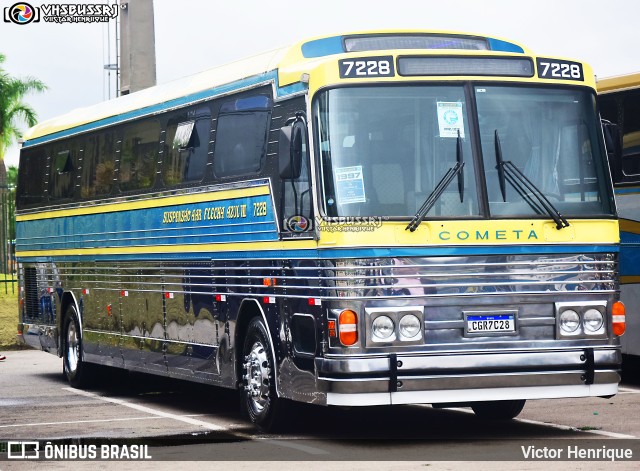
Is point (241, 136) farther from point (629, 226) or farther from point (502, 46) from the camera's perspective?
point (629, 226)

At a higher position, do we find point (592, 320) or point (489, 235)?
point (489, 235)

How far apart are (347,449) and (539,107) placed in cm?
346

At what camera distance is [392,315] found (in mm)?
11938

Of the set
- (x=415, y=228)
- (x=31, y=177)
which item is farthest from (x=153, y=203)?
(x=31, y=177)

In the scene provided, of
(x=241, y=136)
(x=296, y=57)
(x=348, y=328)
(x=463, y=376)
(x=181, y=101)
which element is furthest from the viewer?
(x=181, y=101)

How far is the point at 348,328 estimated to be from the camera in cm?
1191

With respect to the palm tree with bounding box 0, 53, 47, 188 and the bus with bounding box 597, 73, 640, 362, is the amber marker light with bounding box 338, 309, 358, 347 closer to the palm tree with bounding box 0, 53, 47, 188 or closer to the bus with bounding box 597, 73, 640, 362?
the bus with bounding box 597, 73, 640, 362

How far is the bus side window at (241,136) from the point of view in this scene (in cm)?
1373

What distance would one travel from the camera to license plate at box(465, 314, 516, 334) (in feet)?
39.9

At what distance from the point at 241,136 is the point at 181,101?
203 cm

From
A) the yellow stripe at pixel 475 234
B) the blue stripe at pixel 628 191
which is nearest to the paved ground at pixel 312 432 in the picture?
the yellow stripe at pixel 475 234

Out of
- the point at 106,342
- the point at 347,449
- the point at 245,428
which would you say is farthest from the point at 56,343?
the point at 347,449

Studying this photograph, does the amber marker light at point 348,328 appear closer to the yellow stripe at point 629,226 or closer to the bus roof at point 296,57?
the bus roof at point 296,57

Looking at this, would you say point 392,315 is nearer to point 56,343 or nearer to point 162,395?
point 162,395
